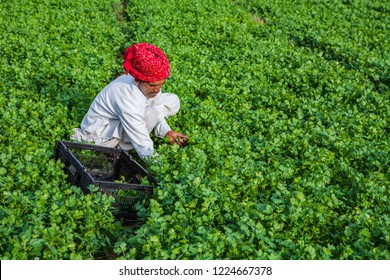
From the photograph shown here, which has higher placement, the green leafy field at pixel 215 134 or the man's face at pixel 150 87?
the man's face at pixel 150 87

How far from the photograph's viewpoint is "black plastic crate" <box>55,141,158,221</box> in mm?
4102

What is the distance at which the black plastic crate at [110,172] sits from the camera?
410 cm

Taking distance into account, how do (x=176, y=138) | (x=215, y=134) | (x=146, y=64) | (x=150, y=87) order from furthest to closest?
1. (x=215, y=134)
2. (x=176, y=138)
3. (x=150, y=87)
4. (x=146, y=64)

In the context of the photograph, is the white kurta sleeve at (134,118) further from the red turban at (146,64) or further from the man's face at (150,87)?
the red turban at (146,64)

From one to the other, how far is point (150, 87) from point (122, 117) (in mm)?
437

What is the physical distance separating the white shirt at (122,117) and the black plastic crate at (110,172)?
0.83ft

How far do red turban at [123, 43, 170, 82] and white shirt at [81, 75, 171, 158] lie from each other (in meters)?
0.21

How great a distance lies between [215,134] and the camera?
6.00 metres

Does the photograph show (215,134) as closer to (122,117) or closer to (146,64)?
(122,117)

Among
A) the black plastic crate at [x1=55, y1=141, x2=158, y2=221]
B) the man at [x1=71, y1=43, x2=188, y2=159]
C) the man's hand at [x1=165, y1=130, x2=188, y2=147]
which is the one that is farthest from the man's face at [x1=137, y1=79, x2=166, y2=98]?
the black plastic crate at [x1=55, y1=141, x2=158, y2=221]

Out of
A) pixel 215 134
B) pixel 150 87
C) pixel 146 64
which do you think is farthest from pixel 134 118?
pixel 215 134

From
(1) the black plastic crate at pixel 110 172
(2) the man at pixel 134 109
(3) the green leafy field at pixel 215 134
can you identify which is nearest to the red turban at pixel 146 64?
(2) the man at pixel 134 109

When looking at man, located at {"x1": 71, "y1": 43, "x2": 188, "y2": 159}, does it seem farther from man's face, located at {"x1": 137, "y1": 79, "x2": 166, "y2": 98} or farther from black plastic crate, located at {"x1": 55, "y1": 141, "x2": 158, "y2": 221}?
black plastic crate, located at {"x1": 55, "y1": 141, "x2": 158, "y2": 221}
